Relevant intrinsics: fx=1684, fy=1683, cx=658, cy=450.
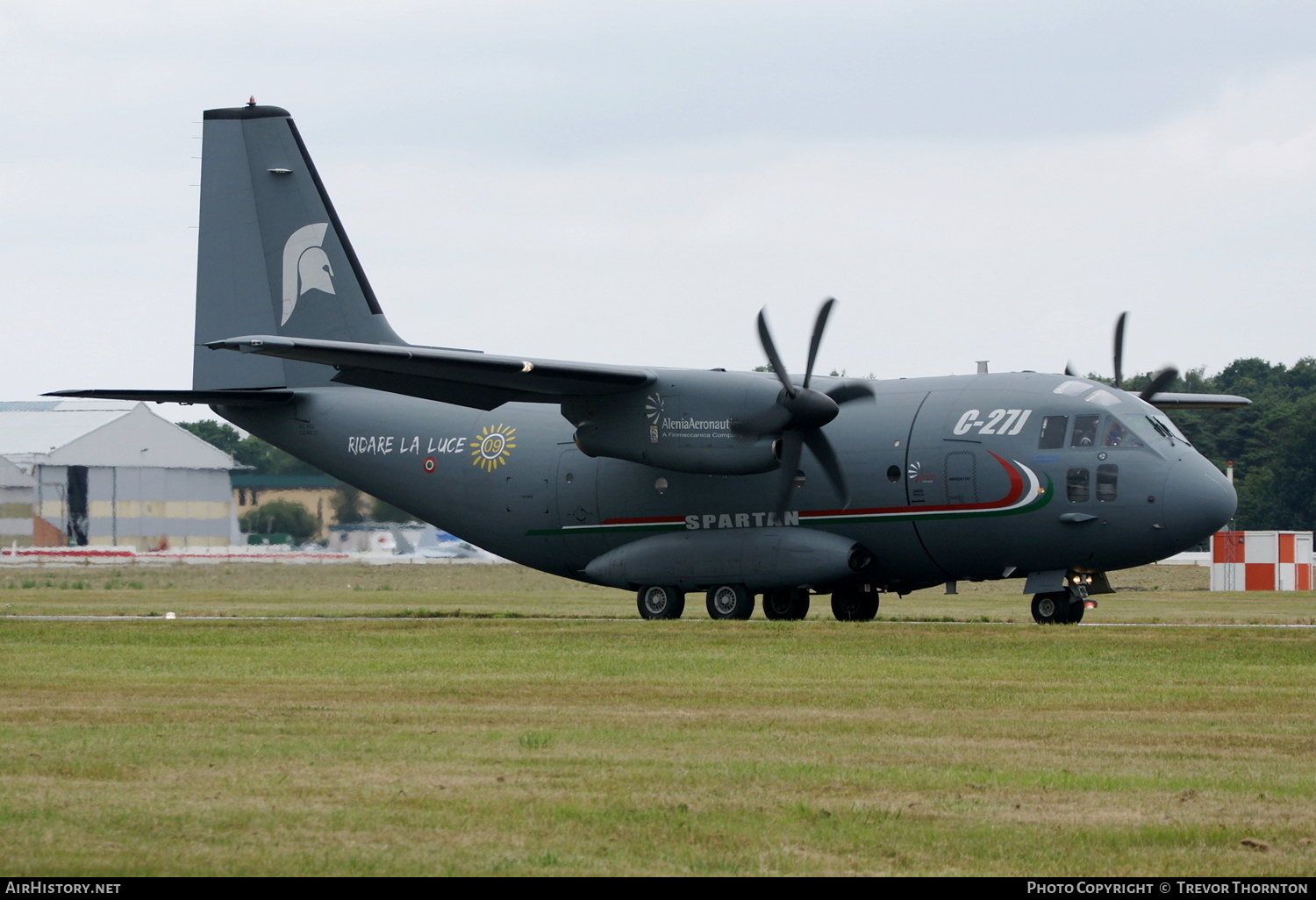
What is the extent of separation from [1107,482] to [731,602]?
7.28 meters

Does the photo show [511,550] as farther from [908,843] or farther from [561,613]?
[908,843]

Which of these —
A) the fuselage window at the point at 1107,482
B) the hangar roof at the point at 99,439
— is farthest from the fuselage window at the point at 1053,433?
the hangar roof at the point at 99,439


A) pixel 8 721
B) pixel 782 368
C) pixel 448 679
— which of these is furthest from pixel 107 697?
pixel 782 368

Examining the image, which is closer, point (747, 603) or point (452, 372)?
point (452, 372)

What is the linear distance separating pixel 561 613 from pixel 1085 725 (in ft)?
67.6

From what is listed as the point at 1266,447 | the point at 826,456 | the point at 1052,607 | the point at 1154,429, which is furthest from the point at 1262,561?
the point at 1266,447

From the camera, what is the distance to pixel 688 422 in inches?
1140

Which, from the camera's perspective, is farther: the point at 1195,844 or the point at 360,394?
the point at 360,394

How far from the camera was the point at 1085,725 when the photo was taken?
1420 cm

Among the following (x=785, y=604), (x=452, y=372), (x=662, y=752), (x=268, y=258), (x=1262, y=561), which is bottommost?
(x=1262, y=561)

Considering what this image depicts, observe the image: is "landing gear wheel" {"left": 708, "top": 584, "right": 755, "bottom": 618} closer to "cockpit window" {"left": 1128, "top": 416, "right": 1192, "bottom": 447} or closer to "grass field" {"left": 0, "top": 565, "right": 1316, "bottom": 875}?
"grass field" {"left": 0, "top": 565, "right": 1316, "bottom": 875}

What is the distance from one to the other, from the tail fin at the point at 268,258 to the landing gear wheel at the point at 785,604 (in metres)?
9.99

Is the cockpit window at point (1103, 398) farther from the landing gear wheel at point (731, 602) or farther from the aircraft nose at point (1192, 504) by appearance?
the landing gear wheel at point (731, 602)

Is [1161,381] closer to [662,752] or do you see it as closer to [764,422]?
[764,422]
